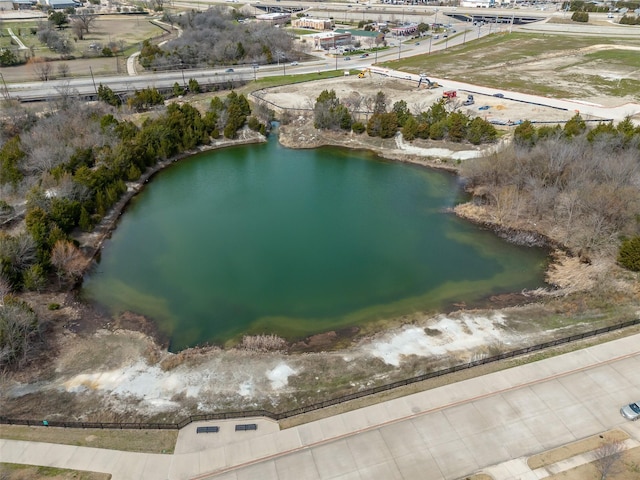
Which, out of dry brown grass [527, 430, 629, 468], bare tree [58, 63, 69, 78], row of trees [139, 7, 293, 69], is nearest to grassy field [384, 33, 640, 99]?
row of trees [139, 7, 293, 69]

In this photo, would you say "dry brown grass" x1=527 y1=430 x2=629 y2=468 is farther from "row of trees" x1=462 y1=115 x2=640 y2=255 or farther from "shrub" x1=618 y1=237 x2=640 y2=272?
"row of trees" x1=462 y1=115 x2=640 y2=255

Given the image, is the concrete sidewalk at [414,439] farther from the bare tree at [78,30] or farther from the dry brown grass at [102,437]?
the bare tree at [78,30]

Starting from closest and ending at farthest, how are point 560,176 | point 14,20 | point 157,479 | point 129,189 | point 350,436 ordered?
1. point 157,479
2. point 350,436
3. point 560,176
4. point 129,189
5. point 14,20

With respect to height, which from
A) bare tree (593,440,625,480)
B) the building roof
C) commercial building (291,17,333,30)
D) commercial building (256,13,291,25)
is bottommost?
bare tree (593,440,625,480)

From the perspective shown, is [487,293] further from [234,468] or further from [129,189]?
[129,189]

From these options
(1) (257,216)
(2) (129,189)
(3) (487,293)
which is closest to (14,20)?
(2) (129,189)

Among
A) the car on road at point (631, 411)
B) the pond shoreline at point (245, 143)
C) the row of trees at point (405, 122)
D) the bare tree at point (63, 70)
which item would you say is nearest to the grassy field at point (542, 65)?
the row of trees at point (405, 122)
